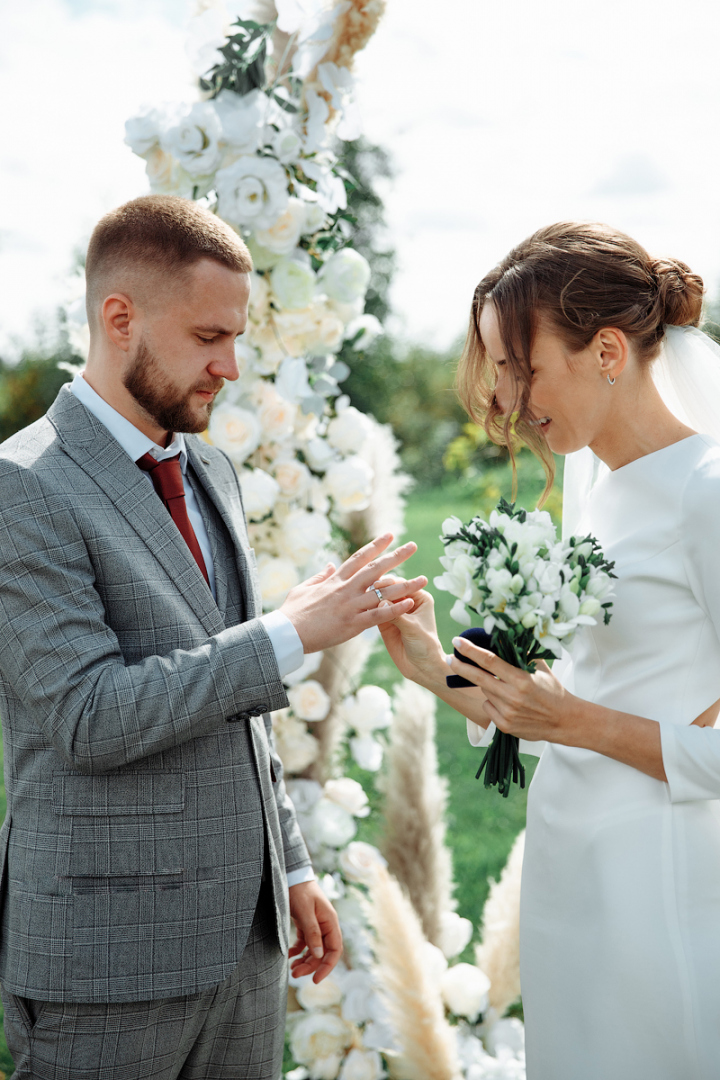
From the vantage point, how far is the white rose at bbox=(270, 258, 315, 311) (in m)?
3.02

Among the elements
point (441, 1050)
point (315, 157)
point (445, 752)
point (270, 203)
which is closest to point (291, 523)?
point (270, 203)

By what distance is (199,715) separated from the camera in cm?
187

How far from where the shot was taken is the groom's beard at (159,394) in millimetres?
2108

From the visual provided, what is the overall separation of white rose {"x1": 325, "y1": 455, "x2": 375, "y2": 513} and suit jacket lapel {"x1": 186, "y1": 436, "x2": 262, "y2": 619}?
793 millimetres

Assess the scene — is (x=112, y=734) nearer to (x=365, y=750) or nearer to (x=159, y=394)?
(x=159, y=394)

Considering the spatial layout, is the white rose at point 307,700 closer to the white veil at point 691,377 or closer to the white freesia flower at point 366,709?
the white freesia flower at point 366,709

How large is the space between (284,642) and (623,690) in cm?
80

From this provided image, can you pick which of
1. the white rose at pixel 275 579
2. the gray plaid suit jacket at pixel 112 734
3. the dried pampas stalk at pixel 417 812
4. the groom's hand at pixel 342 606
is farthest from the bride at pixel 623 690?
the dried pampas stalk at pixel 417 812

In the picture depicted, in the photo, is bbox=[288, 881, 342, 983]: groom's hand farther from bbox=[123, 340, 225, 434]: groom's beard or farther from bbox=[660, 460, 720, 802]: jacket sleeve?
bbox=[123, 340, 225, 434]: groom's beard

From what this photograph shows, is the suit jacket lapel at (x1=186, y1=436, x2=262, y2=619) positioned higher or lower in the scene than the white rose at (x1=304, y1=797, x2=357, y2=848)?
higher

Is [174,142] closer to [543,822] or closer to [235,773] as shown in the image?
[235,773]

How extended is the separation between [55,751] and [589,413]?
145 cm

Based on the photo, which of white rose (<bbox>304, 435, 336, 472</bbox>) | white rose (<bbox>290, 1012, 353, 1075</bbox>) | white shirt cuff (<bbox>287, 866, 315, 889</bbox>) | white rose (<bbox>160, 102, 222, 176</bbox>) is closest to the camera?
white shirt cuff (<bbox>287, 866, 315, 889</bbox>)

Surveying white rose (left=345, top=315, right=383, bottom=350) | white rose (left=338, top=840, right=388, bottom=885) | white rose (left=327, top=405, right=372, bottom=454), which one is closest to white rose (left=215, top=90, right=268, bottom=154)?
white rose (left=345, top=315, right=383, bottom=350)
